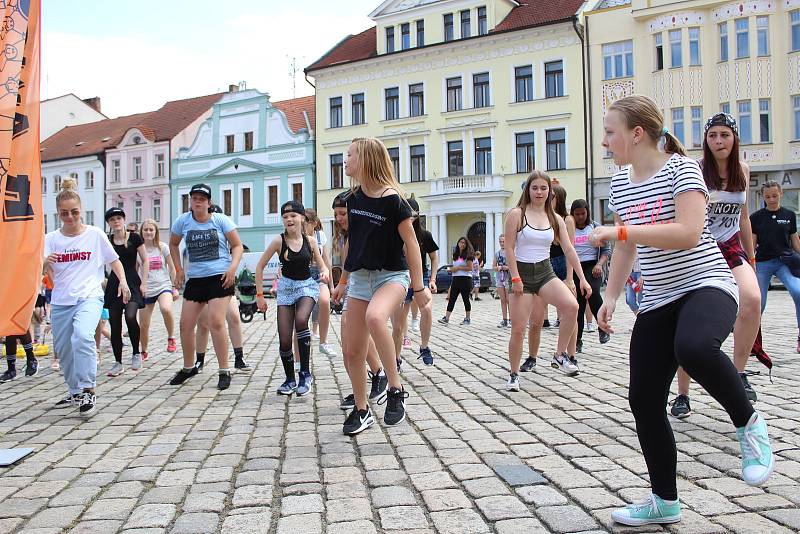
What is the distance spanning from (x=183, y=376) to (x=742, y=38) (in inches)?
1241

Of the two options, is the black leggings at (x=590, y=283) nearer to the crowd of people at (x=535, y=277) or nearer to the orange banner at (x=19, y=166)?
the crowd of people at (x=535, y=277)

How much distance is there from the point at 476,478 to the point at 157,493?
164 cm

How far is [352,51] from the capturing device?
145 feet

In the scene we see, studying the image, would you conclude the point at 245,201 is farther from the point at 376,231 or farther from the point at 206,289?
the point at 376,231

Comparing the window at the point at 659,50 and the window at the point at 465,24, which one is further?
the window at the point at 465,24

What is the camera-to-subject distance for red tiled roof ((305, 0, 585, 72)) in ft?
122

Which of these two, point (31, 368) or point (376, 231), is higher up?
point (376, 231)

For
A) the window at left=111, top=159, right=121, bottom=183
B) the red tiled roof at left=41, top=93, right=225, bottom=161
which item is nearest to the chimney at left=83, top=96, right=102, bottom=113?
the red tiled roof at left=41, top=93, right=225, bottom=161

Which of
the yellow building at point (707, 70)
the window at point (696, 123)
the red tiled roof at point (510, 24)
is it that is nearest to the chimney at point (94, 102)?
the red tiled roof at point (510, 24)

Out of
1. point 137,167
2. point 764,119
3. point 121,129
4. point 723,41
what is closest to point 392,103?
point 723,41

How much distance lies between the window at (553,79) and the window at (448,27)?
545 centimetres

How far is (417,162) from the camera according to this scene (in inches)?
1613

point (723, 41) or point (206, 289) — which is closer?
point (206, 289)

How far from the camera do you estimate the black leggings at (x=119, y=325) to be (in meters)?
8.97
